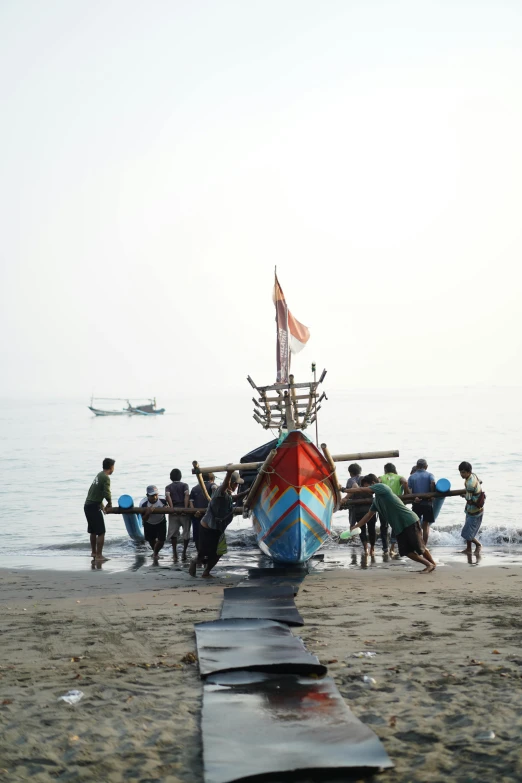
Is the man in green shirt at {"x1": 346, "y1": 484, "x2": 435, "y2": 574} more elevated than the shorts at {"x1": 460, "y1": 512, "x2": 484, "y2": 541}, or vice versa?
the man in green shirt at {"x1": 346, "y1": 484, "x2": 435, "y2": 574}

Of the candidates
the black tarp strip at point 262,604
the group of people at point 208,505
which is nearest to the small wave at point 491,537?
the group of people at point 208,505

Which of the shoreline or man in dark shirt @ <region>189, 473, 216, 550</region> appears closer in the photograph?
the shoreline

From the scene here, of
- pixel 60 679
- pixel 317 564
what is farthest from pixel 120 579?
pixel 60 679

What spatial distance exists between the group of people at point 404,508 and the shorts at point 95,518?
14.2 feet

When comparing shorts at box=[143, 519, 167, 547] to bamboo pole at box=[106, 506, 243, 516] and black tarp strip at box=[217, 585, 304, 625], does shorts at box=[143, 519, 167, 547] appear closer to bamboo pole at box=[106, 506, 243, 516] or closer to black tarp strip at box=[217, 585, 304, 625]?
bamboo pole at box=[106, 506, 243, 516]

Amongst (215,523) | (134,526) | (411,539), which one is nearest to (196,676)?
(215,523)

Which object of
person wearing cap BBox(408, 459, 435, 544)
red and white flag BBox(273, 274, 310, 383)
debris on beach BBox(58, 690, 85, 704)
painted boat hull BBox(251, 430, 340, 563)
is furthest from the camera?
red and white flag BBox(273, 274, 310, 383)

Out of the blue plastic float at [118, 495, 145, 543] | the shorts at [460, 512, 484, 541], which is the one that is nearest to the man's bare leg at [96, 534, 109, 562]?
the blue plastic float at [118, 495, 145, 543]

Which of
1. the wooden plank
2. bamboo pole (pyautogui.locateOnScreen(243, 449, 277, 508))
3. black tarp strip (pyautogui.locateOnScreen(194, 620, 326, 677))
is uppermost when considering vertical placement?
bamboo pole (pyautogui.locateOnScreen(243, 449, 277, 508))

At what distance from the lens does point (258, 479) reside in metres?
12.0

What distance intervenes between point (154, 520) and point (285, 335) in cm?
472

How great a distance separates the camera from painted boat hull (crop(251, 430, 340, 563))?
11.6 metres

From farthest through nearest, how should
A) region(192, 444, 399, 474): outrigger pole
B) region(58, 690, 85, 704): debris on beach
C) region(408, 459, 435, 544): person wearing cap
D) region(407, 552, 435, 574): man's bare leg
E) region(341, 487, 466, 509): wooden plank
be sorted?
region(408, 459, 435, 544): person wearing cap, region(341, 487, 466, 509): wooden plank, region(192, 444, 399, 474): outrigger pole, region(407, 552, 435, 574): man's bare leg, region(58, 690, 85, 704): debris on beach

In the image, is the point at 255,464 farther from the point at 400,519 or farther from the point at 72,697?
the point at 72,697
